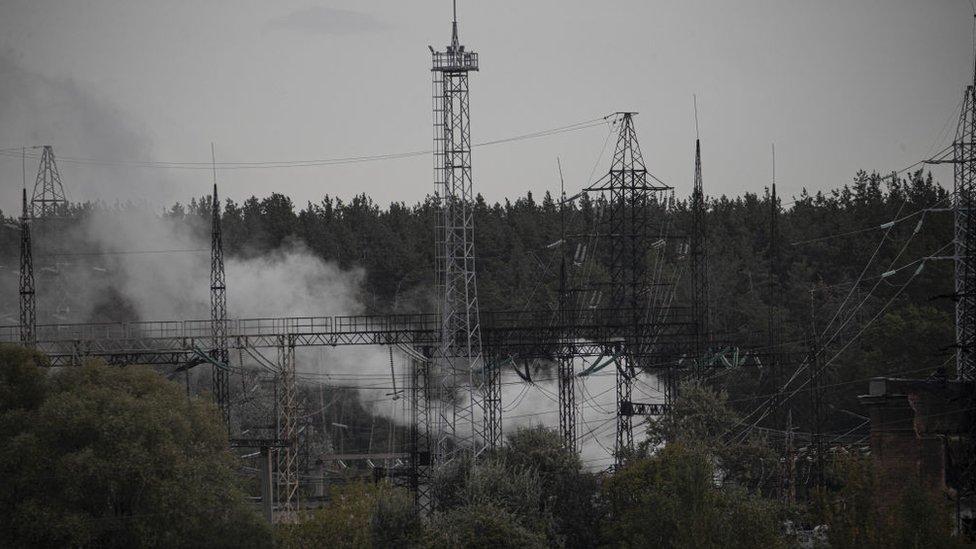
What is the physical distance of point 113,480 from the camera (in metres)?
41.4

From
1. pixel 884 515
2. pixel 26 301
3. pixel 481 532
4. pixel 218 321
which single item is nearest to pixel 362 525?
pixel 481 532

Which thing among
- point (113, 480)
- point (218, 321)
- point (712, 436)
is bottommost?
point (712, 436)

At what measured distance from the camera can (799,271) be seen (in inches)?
3821

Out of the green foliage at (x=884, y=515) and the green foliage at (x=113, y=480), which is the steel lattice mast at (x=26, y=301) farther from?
the green foliage at (x=884, y=515)

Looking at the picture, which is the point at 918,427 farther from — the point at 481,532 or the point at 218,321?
the point at 218,321

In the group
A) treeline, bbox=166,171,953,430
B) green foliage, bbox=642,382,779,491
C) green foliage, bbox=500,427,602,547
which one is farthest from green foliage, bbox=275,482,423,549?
treeline, bbox=166,171,953,430

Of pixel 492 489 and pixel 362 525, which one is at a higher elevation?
pixel 492 489

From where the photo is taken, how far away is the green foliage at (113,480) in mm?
41250

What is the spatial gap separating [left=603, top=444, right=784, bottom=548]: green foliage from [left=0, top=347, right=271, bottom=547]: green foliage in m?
11.4

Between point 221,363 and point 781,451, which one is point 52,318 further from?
point 781,451

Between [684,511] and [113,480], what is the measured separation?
16680 millimetres

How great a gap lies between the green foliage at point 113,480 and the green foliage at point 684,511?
11.4 m

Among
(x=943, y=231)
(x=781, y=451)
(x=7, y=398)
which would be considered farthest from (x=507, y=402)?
(x=7, y=398)

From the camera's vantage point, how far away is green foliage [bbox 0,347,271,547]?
135ft
